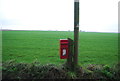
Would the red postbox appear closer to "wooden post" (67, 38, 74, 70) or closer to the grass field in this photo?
"wooden post" (67, 38, 74, 70)

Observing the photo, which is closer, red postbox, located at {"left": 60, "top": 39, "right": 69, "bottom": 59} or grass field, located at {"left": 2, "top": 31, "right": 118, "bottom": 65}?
red postbox, located at {"left": 60, "top": 39, "right": 69, "bottom": 59}

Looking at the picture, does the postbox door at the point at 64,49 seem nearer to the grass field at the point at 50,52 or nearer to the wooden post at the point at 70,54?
the wooden post at the point at 70,54

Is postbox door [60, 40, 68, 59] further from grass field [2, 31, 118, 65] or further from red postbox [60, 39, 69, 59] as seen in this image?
grass field [2, 31, 118, 65]

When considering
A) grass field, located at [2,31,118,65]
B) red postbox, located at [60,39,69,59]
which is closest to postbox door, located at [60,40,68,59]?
red postbox, located at [60,39,69,59]

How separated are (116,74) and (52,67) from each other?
5.53 ft

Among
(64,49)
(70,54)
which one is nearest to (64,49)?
(64,49)

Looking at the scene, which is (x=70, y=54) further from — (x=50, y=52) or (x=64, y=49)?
(x=50, y=52)

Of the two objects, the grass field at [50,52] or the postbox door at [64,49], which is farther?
the grass field at [50,52]

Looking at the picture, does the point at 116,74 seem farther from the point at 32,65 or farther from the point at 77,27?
the point at 32,65

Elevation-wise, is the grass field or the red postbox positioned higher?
the red postbox

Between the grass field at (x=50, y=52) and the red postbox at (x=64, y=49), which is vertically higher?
the red postbox at (x=64, y=49)

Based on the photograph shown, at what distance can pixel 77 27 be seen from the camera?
3.13 meters

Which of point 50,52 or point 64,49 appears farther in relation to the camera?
point 50,52

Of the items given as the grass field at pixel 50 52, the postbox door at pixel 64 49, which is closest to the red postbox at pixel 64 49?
the postbox door at pixel 64 49
